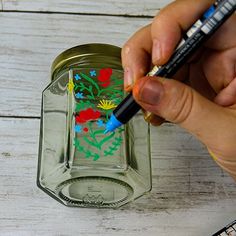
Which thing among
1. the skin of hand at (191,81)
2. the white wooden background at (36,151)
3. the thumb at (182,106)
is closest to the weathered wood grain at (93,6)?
the white wooden background at (36,151)

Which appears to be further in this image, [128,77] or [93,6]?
[93,6]

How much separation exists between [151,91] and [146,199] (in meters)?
0.18

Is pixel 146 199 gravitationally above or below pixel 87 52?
below

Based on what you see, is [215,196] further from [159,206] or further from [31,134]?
[31,134]

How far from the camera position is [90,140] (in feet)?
1.98

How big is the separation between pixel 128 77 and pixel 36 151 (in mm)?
144

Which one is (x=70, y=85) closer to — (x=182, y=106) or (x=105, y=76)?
(x=105, y=76)

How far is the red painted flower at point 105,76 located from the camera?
0.60m

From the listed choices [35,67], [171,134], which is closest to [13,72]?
[35,67]

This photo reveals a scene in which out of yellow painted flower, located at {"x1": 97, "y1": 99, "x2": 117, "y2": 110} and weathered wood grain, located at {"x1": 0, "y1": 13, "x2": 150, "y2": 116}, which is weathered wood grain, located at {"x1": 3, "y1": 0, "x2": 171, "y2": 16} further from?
yellow painted flower, located at {"x1": 97, "y1": 99, "x2": 117, "y2": 110}

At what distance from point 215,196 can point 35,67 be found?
243 mm

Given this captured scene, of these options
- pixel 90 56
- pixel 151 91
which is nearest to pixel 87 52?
pixel 90 56

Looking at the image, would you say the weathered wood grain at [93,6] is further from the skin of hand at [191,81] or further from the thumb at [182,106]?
the thumb at [182,106]

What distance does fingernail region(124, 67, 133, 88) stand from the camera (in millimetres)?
562
